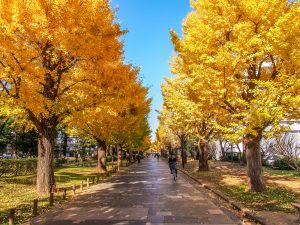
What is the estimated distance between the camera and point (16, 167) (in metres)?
25.5

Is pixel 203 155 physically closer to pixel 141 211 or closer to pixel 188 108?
pixel 188 108

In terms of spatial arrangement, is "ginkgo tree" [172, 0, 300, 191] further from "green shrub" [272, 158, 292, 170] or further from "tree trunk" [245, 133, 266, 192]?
"green shrub" [272, 158, 292, 170]

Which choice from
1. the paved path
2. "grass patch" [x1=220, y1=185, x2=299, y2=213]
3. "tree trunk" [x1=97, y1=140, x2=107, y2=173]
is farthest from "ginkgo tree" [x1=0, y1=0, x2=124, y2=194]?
"tree trunk" [x1=97, y1=140, x2=107, y2=173]

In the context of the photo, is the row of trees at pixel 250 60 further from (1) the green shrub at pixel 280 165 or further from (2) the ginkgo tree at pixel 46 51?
(1) the green shrub at pixel 280 165

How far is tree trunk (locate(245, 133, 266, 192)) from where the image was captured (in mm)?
14301

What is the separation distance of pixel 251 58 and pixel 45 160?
9.49 m

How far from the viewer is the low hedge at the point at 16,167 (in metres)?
24.2

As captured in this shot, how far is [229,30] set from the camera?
46.3 feet

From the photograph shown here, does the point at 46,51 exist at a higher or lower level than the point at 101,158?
higher

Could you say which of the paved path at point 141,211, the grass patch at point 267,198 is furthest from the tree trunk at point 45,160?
the grass patch at point 267,198

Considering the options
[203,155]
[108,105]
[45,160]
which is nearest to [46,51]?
[108,105]

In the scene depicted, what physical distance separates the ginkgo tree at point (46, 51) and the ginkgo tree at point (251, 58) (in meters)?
3.74

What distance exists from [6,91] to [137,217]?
23.4 ft

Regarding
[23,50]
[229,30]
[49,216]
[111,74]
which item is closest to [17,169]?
[111,74]
